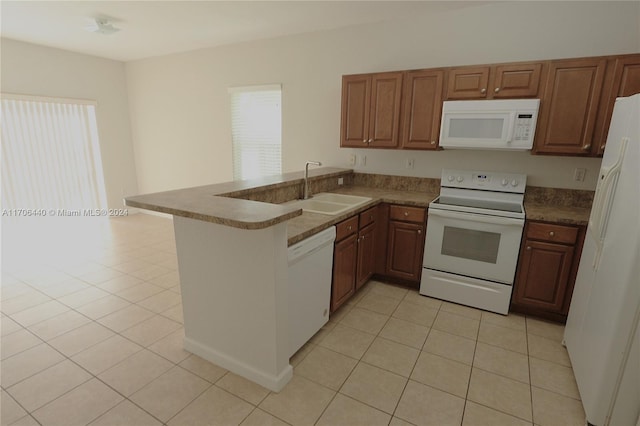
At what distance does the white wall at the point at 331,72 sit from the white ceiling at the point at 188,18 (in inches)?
7.4

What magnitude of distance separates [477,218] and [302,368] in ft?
6.00

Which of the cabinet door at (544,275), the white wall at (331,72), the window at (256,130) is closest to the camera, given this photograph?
the cabinet door at (544,275)

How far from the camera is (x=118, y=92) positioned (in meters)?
5.59

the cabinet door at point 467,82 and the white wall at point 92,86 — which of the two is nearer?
the cabinet door at point 467,82

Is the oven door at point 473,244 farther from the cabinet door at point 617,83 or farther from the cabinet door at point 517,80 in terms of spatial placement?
the cabinet door at point 517,80

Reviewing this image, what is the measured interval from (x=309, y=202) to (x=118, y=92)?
4734 millimetres

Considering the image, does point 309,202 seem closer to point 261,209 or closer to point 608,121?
point 261,209

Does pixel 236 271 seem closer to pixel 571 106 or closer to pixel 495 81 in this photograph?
pixel 495 81

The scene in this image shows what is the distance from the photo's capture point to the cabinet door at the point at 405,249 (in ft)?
10.0

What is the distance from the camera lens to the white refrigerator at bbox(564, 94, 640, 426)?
1502mm

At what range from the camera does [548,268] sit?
2.59 m

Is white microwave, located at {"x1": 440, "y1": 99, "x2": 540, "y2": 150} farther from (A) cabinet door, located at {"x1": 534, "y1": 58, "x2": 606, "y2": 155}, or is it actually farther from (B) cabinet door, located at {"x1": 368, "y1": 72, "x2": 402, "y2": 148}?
(B) cabinet door, located at {"x1": 368, "y1": 72, "x2": 402, "y2": 148}

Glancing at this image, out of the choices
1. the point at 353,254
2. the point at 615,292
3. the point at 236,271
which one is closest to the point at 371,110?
the point at 353,254

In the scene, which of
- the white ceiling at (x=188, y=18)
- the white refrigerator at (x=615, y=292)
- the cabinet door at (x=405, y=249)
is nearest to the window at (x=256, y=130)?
the white ceiling at (x=188, y=18)
